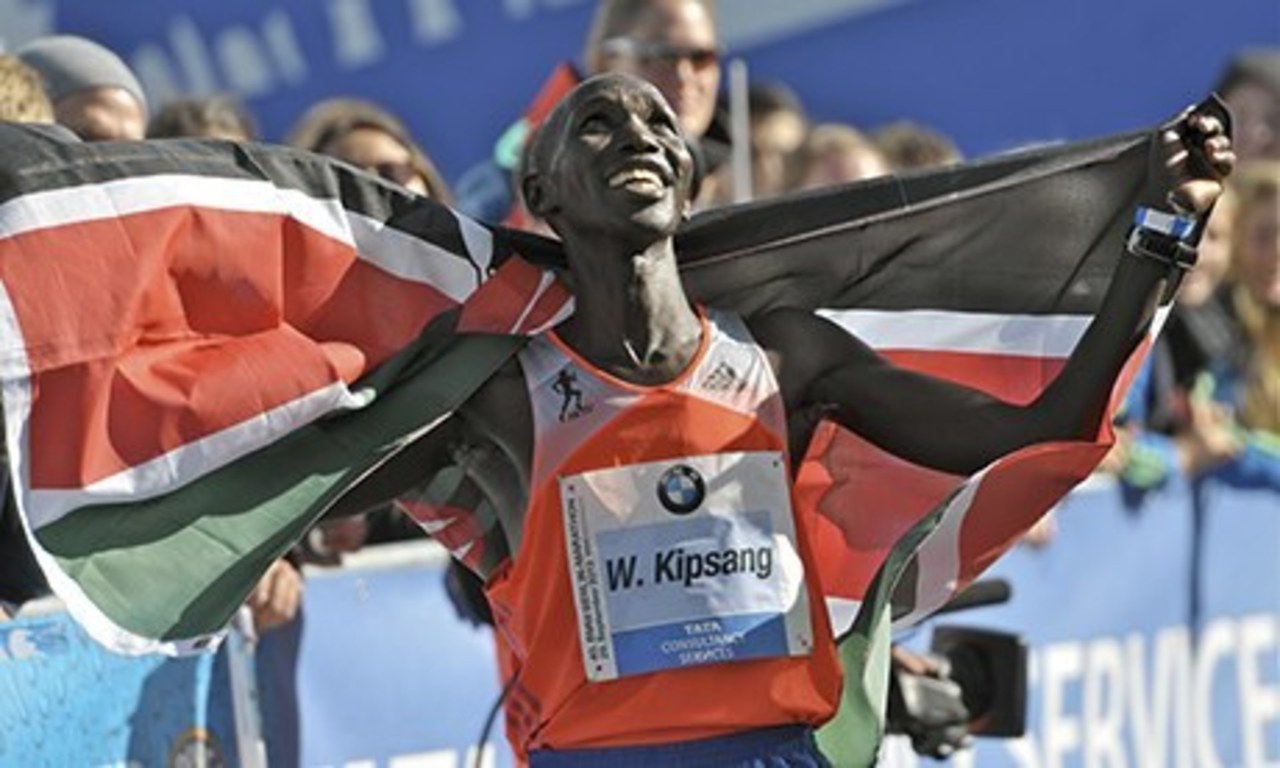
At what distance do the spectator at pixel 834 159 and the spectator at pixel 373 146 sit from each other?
5.83 ft

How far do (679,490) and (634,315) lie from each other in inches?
13.5

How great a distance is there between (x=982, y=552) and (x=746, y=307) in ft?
2.26

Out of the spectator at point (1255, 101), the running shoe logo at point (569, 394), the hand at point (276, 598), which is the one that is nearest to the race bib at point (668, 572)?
the running shoe logo at point (569, 394)

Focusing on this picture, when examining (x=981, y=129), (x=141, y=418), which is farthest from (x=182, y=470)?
(x=981, y=129)

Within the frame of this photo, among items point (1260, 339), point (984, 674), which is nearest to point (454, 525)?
point (984, 674)

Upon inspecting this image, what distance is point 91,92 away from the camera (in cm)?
748

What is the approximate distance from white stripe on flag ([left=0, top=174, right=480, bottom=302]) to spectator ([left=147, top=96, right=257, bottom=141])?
1833 mm

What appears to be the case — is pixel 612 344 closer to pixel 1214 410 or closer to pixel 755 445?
pixel 755 445

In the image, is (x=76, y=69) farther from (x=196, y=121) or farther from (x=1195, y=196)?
(x=1195, y=196)

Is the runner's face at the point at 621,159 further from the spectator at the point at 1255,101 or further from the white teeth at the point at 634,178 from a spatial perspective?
the spectator at the point at 1255,101

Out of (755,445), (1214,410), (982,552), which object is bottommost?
(1214,410)

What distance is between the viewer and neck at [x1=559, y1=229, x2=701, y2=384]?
602 centimetres

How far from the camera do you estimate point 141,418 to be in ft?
19.0

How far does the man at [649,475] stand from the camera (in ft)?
19.4
